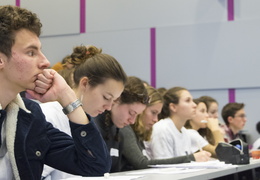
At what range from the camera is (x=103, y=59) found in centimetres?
246

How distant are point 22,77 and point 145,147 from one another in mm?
2572

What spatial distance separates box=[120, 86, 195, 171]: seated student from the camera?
3.43 meters

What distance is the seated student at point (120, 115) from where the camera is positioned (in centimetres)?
314

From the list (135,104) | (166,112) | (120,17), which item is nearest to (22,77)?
(135,104)

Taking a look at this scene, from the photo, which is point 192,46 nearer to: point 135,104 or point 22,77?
point 135,104

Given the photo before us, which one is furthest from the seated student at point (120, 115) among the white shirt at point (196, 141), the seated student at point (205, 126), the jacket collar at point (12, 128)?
the seated student at point (205, 126)

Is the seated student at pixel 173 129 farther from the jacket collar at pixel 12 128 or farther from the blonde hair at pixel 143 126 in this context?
the jacket collar at pixel 12 128

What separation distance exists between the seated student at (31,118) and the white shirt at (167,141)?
2.10 metres

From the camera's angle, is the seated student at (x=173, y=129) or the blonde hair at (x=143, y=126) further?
the seated student at (x=173, y=129)

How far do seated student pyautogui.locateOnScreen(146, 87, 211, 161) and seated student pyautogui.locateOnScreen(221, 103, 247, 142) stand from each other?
187 cm

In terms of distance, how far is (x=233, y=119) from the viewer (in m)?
6.30

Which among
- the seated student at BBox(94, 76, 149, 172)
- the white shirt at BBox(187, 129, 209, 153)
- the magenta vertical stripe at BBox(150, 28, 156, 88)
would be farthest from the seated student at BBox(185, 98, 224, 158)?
the seated student at BBox(94, 76, 149, 172)

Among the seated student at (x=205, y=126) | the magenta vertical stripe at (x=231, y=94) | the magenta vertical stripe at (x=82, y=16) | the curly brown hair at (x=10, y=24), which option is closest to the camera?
the curly brown hair at (x=10, y=24)

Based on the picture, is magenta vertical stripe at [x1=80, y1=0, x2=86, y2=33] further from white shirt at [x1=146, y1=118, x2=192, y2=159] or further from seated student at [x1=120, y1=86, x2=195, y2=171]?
seated student at [x1=120, y1=86, x2=195, y2=171]
